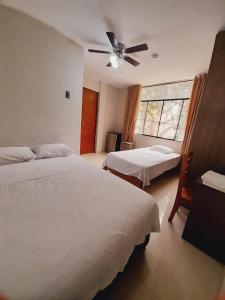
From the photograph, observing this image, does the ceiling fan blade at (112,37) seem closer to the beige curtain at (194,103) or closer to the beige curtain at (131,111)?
the beige curtain at (194,103)

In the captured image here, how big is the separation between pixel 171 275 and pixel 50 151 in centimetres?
219

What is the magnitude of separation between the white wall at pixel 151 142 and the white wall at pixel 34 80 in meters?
2.69

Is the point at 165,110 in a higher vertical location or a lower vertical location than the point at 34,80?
lower

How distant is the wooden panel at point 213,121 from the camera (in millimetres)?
1860

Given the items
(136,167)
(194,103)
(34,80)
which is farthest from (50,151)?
(194,103)

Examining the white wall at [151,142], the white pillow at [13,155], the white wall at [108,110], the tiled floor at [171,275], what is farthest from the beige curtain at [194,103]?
the white pillow at [13,155]

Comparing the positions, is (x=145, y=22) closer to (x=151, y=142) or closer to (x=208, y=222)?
(x=208, y=222)

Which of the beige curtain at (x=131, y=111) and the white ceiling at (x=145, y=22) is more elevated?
the white ceiling at (x=145, y=22)

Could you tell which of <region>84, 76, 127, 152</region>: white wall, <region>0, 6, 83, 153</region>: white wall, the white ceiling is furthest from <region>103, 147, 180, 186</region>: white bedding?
<region>84, 76, 127, 152</region>: white wall

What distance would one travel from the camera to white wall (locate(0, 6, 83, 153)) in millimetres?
1912

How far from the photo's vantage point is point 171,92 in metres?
4.09

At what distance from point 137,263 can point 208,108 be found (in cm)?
214

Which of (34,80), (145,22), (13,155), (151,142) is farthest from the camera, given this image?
(151,142)

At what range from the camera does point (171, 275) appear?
1248 millimetres
